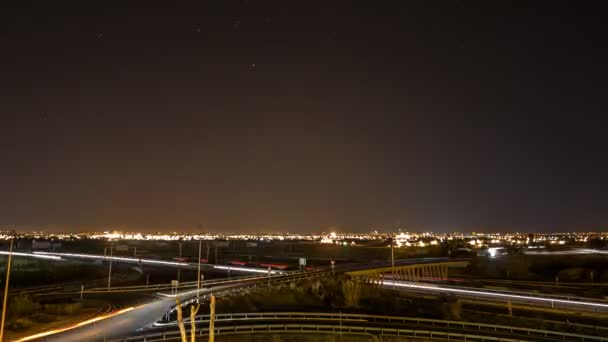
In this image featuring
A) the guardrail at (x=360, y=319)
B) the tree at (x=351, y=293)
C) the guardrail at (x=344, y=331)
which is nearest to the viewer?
the guardrail at (x=344, y=331)

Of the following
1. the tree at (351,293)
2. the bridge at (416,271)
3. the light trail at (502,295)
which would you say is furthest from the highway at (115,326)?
the bridge at (416,271)

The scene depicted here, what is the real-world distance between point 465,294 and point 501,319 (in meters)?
15.3

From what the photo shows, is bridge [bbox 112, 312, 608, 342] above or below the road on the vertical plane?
below

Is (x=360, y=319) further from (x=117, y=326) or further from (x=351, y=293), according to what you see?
(x=117, y=326)

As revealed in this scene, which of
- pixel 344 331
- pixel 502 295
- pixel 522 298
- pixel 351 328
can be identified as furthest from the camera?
pixel 502 295

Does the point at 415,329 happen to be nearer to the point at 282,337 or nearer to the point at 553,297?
the point at 282,337

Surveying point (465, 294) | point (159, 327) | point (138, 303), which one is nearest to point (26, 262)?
point (138, 303)

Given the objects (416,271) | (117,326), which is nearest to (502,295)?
(416,271)

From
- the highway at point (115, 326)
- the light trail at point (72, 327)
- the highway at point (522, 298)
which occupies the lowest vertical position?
A: the highway at point (522, 298)

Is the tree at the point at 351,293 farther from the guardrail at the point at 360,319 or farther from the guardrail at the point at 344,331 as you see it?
the guardrail at the point at 344,331

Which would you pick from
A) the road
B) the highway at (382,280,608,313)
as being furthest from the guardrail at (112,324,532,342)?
the highway at (382,280,608,313)

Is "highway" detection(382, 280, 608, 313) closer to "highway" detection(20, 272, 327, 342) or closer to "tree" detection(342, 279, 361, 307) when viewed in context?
"tree" detection(342, 279, 361, 307)

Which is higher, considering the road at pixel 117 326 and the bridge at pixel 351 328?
the road at pixel 117 326

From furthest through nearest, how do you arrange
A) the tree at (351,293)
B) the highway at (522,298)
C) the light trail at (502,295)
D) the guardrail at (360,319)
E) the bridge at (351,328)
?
the tree at (351,293) < the light trail at (502,295) < the highway at (522,298) < the guardrail at (360,319) < the bridge at (351,328)
